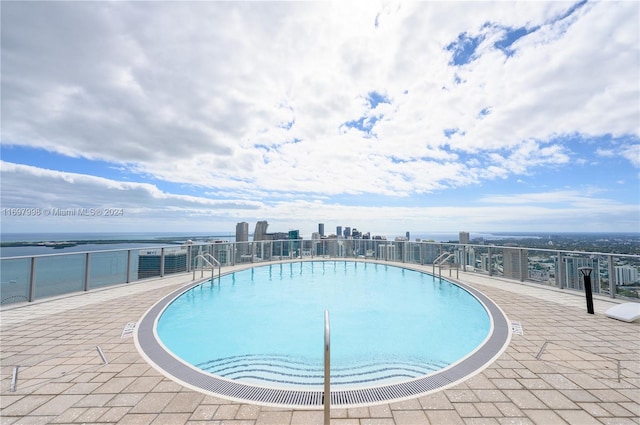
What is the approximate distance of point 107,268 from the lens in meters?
6.56

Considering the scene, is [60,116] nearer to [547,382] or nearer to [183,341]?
[183,341]

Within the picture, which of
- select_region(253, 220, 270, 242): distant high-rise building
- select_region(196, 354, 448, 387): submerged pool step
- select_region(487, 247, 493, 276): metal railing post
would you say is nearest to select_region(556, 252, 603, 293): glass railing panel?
select_region(487, 247, 493, 276): metal railing post

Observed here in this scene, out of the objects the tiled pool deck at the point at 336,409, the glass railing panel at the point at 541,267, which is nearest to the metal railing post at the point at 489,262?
the glass railing panel at the point at 541,267

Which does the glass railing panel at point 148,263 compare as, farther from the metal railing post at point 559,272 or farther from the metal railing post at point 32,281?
the metal railing post at point 559,272

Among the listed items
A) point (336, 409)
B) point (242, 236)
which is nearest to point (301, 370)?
point (336, 409)

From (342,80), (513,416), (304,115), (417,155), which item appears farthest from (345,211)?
(513,416)

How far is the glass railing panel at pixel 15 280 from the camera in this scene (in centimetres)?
484

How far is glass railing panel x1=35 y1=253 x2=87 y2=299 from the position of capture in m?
5.31

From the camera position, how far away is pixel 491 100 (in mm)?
7594

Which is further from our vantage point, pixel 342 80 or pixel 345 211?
pixel 345 211

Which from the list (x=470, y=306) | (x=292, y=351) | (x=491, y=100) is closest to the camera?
(x=292, y=351)

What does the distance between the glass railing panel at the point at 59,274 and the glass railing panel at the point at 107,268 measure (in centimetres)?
18

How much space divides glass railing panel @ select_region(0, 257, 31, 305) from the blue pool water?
2796 millimetres

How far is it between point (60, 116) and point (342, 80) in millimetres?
10650
